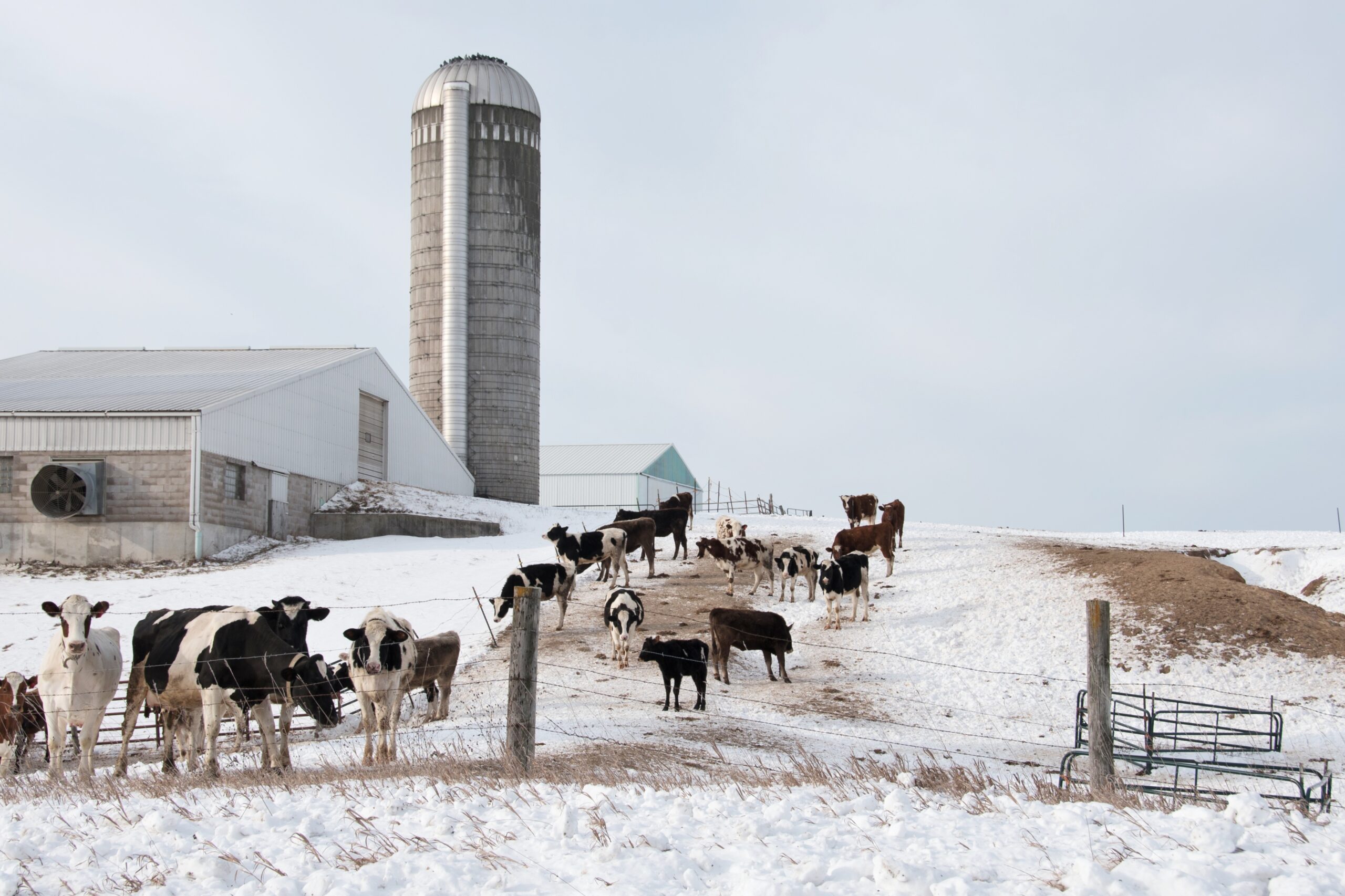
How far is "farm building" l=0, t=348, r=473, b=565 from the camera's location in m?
31.3

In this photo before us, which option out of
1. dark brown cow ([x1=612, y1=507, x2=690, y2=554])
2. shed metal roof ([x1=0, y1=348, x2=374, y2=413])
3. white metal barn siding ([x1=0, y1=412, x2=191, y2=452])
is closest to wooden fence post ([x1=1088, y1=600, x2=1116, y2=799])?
dark brown cow ([x1=612, y1=507, x2=690, y2=554])

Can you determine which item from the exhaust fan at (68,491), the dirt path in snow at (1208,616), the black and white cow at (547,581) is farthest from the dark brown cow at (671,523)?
the exhaust fan at (68,491)

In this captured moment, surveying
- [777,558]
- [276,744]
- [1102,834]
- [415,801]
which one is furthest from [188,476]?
[1102,834]

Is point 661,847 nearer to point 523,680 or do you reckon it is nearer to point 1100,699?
point 523,680

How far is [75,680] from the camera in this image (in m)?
12.4

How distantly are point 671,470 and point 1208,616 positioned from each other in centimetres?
5117

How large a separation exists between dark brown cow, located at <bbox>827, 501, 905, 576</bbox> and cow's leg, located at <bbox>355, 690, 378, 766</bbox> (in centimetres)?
1518

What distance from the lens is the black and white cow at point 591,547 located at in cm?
2369

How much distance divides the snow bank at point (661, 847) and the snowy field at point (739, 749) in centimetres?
2

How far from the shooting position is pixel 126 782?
991 centimetres

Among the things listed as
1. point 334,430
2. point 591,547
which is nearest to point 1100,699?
point 591,547

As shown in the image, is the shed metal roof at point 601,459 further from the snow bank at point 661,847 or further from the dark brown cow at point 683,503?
the snow bank at point 661,847

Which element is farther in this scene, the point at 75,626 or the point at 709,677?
the point at 709,677

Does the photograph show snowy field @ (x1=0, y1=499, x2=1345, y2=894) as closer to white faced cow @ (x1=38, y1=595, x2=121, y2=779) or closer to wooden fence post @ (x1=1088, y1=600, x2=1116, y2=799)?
wooden fence post @ (x1=1088, y1=600, x2=1116, y2=799)
